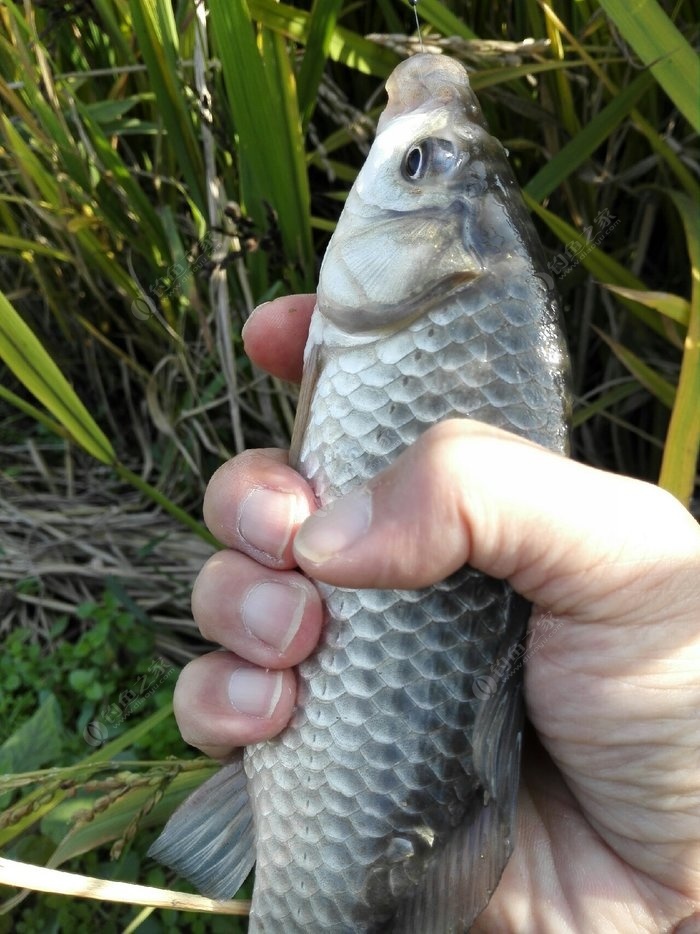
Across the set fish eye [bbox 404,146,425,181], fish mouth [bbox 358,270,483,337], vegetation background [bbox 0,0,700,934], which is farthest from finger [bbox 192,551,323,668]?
fish eye [bbox 404,146,425,181]

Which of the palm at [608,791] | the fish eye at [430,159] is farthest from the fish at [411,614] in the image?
the palm at [608,791]

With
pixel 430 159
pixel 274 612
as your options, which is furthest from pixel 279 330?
pixel 274 612

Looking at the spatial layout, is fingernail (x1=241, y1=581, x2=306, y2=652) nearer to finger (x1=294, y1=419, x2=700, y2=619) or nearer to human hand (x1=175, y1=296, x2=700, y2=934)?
human hand (x1=175, y1=296, x2=700, y2=934)

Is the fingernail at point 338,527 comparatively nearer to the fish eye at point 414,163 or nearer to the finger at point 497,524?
the finger at point 497,524

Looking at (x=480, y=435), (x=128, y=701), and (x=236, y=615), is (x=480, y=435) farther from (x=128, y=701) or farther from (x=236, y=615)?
(x=128, y=701)

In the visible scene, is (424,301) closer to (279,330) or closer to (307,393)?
(307,393)

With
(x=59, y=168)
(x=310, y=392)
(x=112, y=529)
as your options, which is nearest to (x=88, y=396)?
(x=112, y=529)
